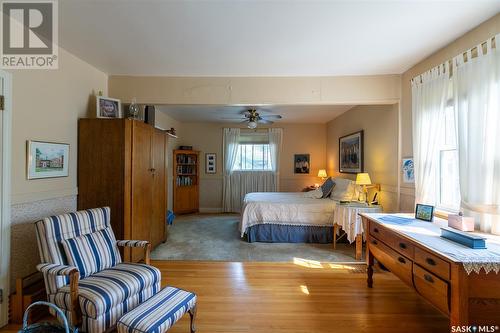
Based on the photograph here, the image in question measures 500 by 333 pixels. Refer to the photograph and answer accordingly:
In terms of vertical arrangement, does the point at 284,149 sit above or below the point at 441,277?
above

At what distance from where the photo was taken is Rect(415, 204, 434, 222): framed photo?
247cm

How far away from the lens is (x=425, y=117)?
2.81m

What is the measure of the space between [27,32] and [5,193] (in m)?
1.48

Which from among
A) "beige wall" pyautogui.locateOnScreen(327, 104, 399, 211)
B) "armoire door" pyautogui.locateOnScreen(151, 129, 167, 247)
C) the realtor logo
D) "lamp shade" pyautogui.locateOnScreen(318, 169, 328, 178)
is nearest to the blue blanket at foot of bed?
"beige wall" pyautogui.locateOnScreen(327, 104, 399, 211)

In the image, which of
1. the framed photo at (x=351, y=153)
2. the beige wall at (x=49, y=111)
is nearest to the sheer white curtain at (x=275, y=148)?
the framed photo at (x=351, y=153)

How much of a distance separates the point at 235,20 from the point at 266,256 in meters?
2.99

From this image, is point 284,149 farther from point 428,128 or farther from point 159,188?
point 428,128

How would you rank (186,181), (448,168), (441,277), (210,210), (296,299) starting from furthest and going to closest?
(210,210) → (186,181) → (448,168) → (296,299) → (441,277)

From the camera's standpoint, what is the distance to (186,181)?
6.59 m

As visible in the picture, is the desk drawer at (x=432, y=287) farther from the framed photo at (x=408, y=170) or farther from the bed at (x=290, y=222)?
the bed at (x=290, y=222)

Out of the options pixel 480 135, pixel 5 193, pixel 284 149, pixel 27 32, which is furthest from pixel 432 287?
pixel 284 149

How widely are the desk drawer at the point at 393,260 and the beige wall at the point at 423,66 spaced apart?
97 cm

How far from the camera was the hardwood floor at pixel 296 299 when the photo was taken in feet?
6.82

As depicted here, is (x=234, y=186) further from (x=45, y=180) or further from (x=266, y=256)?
(x=45, y=180)
